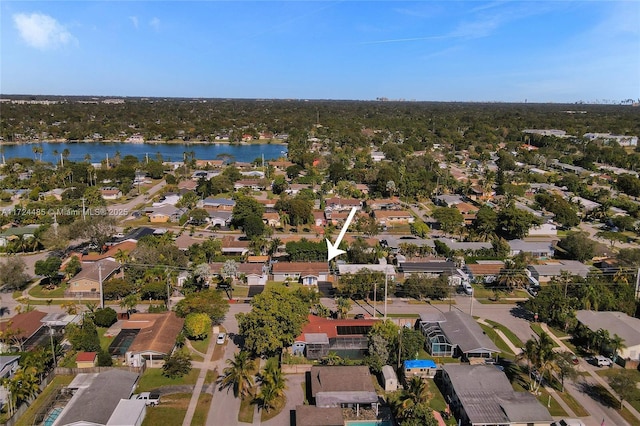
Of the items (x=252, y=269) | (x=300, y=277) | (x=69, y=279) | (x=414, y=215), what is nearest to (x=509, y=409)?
(x=300, y=277)

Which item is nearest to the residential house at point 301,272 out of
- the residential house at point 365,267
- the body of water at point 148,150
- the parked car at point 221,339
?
the residential house at point 365,267

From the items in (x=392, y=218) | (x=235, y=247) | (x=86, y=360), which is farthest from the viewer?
(x=392, y=218)

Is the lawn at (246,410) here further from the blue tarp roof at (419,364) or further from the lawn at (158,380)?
the blue tarp roof at (419,364)

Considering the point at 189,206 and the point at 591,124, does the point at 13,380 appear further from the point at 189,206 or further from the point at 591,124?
the point at 591,124

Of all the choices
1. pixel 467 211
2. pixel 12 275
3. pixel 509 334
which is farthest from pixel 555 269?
pixel 12 275

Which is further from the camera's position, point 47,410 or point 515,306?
point 515,306

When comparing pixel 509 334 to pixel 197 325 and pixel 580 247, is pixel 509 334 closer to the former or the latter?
pixel 580 247
